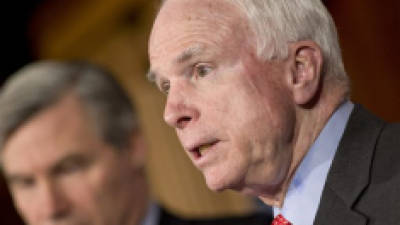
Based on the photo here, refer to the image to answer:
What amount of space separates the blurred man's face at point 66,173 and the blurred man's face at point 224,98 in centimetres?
111

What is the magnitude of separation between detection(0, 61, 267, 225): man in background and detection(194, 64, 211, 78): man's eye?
3.77 feet

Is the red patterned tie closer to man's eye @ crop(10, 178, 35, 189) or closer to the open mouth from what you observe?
the open mouth

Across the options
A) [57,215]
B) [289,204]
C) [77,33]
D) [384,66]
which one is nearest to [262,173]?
[289,204]

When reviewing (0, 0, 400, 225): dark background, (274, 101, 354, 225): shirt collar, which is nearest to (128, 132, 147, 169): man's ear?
(0, 0, 400, 225): dark background

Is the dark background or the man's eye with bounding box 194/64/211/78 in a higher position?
the man's eye with bounding box 194/64/211/78

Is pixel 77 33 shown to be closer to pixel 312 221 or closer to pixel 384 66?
pixel 384 66

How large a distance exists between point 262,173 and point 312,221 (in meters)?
0.15

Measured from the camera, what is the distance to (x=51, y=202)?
2611mm

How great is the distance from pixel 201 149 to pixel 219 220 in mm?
1249

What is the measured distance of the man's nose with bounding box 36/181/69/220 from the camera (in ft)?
8.50

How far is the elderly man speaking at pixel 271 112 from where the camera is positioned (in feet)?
5.21

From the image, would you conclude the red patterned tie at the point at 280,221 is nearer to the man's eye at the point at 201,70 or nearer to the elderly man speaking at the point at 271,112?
the elderly man speaking at the point at 271,112

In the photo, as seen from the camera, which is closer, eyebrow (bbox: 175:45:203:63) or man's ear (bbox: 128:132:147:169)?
eyebrow (bbox: 175:45:203:63)

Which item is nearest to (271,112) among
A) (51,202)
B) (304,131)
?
(304,131)
